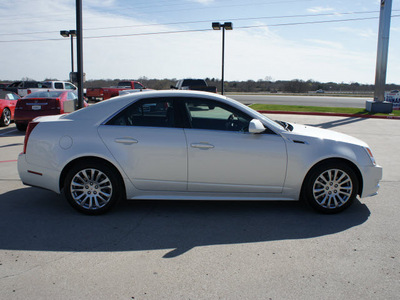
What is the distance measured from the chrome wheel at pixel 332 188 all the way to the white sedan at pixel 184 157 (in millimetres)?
13

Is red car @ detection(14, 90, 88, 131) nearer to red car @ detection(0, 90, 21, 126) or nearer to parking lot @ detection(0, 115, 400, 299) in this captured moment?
red car @ detection(0, 90, 21, 126)

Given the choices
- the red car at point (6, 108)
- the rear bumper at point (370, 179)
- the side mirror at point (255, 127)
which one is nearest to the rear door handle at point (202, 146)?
the side mirror at point (255, 127)

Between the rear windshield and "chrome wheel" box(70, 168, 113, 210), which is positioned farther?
the rear windshield

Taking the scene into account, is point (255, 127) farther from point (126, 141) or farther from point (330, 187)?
point (126, 141)

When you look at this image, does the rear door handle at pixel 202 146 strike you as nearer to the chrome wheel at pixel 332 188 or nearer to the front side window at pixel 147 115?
the front side window at pixel 147 115

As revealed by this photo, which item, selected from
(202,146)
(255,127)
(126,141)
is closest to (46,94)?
(126,141)

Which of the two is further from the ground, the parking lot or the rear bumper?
the rear bumper

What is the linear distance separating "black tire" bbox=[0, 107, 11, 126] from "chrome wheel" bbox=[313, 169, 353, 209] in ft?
44.8

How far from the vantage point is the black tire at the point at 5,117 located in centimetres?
1530

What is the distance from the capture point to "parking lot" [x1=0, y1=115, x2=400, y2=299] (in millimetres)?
3412

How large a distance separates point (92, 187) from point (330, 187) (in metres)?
3.14

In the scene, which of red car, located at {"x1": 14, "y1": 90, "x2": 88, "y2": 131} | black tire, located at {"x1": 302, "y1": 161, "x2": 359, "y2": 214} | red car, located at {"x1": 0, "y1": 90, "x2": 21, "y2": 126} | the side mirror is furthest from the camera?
red car, located at {"x1": 0, "y1": 90, "x2": 21, "y2": 126}

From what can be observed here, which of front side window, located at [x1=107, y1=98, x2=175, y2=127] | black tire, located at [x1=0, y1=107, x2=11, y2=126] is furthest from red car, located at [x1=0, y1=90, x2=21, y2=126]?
front side window, located at [x1=107, y1=98, x2=175, y2=127]

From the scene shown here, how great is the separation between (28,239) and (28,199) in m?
1.64
